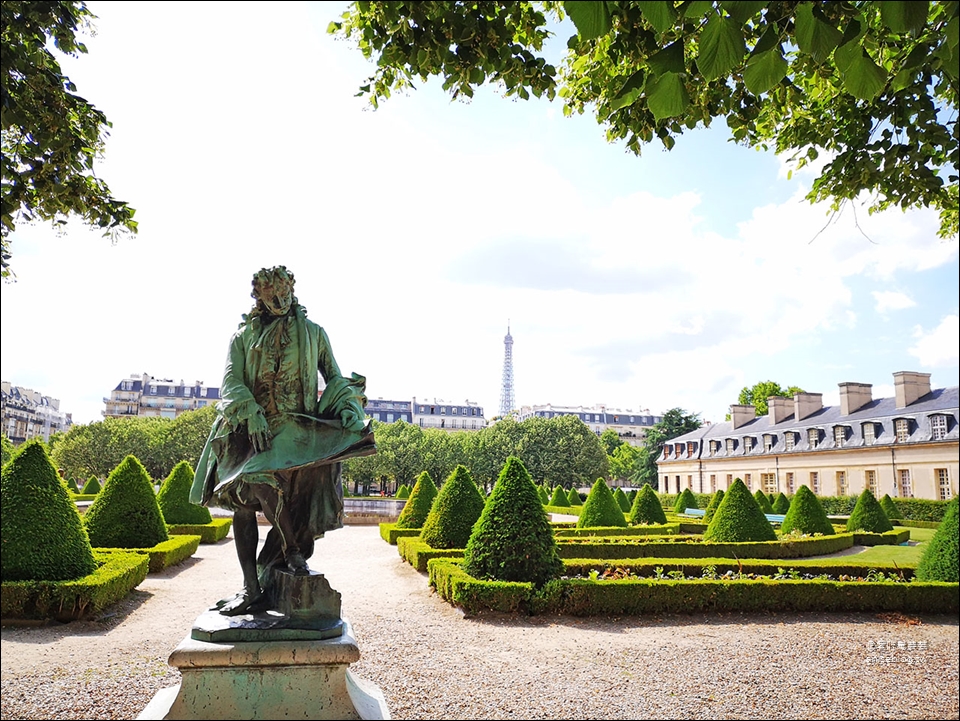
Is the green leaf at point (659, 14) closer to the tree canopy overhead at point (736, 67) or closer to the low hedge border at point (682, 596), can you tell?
the tree canopy overhead at point (736, 67)

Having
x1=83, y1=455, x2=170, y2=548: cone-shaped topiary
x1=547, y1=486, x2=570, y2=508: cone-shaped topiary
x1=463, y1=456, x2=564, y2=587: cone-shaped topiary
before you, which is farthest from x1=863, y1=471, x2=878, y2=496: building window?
x1=83, y1=455, x2=170, y2=548: cone-shaped topiary

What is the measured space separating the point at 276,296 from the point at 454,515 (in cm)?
1110

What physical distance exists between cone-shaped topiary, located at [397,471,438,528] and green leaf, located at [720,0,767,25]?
17.6 m

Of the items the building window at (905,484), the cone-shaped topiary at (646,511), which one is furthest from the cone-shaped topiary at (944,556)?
the building window at (905,484)

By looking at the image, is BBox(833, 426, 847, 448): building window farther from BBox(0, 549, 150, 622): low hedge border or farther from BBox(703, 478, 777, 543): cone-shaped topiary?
BBox(0, 549, 150, 622): low hedge border

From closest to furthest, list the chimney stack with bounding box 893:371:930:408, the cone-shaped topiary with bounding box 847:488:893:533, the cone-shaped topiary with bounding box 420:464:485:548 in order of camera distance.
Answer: the cone-shaped topiary with bounding box 420:464:485:548, the cone-shaped topiary with bounding box 847:488:893:533, the chimney stack with bounding box 893:371:930:408

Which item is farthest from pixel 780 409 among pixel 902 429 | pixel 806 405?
pixel 902 429

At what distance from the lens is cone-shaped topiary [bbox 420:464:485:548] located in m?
14.6

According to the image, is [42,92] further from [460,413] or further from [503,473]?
[460,413]

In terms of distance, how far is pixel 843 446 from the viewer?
38219 millimetres

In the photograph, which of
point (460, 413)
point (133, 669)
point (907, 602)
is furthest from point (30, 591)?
point (460, 413)

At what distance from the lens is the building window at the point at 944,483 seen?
31.7 m

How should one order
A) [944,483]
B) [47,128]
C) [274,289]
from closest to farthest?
[274,289] → [47,128] → [944,483]

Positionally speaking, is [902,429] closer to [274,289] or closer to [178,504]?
[178,504]
